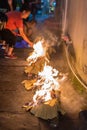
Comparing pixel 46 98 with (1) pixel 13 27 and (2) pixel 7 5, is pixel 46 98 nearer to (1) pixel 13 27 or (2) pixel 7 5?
(1) pixel 13 27

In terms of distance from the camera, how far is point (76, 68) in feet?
34.5

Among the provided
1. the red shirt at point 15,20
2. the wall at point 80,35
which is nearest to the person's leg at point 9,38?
the red shirt at point 15,20

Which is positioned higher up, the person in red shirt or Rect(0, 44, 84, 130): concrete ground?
the person in red shirt

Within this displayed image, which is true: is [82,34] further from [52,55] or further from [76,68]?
[52,55]

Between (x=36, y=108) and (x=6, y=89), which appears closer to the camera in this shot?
(x=36, y=108)

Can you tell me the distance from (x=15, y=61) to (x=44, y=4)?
451 inches

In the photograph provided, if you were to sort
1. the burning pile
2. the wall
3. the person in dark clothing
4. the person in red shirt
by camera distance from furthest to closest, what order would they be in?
the person in dark clothing
the person in red shirt
the wall
the burning pile

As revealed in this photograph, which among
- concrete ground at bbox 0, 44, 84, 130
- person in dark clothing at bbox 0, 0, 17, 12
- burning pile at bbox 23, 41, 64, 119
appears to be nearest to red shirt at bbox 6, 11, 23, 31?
concrete ground at bbox 0, 44, 84, 130

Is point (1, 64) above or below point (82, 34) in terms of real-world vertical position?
below

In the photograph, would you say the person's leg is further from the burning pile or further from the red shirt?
the burning pile

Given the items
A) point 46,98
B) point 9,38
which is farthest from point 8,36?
point 46,98

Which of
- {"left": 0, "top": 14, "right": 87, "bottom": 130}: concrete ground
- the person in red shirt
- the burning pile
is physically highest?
the person in red shirt

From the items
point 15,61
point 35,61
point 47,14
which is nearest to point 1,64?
point 15,61

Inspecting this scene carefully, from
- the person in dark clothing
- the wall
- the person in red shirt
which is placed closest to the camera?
the wall
